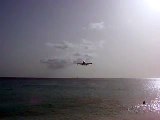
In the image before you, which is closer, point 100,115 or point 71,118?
point 71,118

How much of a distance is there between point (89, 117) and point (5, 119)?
34.1 ft

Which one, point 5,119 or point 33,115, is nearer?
point 5,119

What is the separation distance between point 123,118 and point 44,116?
10.2 metres

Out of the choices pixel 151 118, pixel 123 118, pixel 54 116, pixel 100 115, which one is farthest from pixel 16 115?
pixel 151 118

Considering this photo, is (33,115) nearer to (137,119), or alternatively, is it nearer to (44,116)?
(44,116)

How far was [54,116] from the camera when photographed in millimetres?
41188

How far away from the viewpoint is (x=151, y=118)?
40.7 m

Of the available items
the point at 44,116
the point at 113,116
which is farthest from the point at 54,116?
the point at 113,116

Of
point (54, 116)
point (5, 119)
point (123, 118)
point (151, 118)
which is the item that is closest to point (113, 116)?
point (123, 118)

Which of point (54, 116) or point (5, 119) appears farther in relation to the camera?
point (54, 116)

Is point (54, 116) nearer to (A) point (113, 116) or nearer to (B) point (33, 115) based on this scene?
(B) point (33, 115)

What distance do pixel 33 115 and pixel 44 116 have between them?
1731 mm

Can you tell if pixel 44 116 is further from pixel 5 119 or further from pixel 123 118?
pixel 123 118

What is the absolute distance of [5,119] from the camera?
1522 inches
